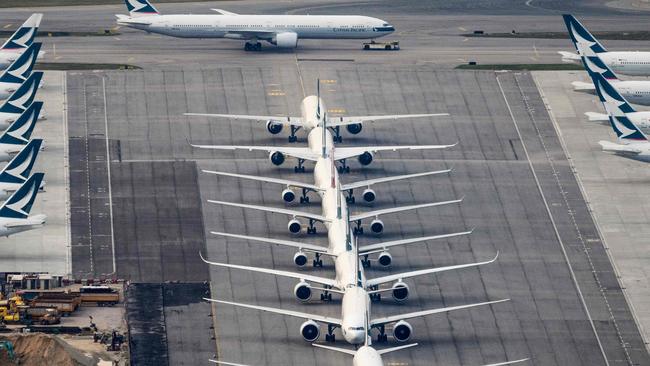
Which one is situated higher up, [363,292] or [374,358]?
[363,292]

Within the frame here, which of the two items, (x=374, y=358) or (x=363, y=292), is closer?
(x=374, y=358)

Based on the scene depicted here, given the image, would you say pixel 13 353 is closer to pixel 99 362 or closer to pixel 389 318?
pixel 99 362

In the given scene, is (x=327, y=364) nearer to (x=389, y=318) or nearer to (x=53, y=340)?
(x=389, y=318)

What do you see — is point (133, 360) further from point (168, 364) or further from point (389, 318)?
point (389, 318)

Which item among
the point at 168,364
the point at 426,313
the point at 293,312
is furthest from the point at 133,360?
the point at 426,313

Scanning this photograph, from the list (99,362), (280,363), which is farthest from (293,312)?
(99,362)
